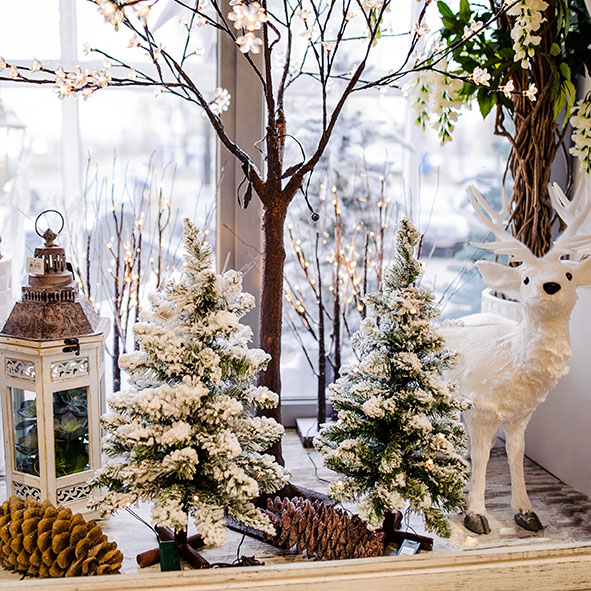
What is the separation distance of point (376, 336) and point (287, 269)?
965mm

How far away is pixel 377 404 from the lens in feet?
5.45

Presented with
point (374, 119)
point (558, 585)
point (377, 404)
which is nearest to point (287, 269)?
point (374, 119)

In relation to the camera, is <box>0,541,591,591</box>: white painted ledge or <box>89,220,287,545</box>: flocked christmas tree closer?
<box>0,541,591,591</box>: white painted ledge

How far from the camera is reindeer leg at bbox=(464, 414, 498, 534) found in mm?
1946

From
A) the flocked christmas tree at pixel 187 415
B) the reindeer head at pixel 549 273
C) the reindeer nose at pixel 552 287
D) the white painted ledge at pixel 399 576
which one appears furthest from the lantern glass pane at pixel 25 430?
the reindeer nose at pixel 552 287

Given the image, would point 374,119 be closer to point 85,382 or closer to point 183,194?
point 183,194

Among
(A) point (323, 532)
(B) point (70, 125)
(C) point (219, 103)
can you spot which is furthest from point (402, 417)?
(B) point (70, 125)

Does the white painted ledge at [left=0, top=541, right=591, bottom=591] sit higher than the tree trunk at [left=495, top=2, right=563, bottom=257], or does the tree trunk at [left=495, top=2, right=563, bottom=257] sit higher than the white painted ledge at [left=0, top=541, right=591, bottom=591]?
the tree trunk at [left=495, top=2, right=563, bottom=257]

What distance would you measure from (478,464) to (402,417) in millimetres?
427

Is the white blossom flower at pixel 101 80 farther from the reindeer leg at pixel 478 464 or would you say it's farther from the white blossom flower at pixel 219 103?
the reindeer leg at pixel 478 464

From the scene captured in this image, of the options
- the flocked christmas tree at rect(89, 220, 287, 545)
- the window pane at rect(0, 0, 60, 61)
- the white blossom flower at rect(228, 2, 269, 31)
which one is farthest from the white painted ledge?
the window pane at rect(0, 0, 60, 61)

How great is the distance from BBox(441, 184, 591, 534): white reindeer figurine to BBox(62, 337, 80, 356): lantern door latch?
3.38ft

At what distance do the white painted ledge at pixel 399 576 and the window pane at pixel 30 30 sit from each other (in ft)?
5.75

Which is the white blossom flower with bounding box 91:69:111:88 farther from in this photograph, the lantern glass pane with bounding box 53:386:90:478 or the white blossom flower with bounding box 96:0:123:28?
the lantern glass pane with bounding box 53:386:90:478
